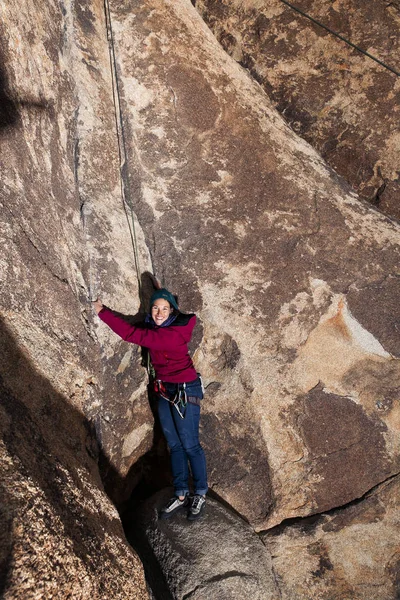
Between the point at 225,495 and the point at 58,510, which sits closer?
the point at 58,510

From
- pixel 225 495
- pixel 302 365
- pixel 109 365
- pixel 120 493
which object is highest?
pixel 302 365

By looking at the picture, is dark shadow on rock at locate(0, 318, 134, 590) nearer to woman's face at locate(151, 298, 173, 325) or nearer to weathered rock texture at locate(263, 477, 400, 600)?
woman's face at locate(151, 298, 173, 325)

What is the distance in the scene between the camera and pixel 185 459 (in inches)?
144

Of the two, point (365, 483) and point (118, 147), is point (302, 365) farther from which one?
point (118, 147)

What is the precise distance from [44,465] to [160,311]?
1529 mm

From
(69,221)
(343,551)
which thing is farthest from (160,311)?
(343,551)

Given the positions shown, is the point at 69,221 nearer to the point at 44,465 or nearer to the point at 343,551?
the point at 44,465

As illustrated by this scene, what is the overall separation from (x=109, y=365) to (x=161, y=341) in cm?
44

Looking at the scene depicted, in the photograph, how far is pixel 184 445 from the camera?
3631 millimetres

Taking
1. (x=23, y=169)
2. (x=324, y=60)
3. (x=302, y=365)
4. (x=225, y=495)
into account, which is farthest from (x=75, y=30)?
(x=225, y=495)

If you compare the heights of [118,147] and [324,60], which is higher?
[324,60]

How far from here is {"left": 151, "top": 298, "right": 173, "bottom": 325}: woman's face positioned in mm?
3529

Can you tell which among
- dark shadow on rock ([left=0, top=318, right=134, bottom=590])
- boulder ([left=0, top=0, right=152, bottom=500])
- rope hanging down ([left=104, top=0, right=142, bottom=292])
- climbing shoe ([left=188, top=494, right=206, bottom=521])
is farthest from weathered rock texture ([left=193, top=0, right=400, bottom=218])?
dark shadow on rock ([left=0, top=318, right=134, bottom=590])

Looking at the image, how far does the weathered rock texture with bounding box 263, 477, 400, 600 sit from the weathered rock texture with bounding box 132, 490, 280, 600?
0.30 meters
